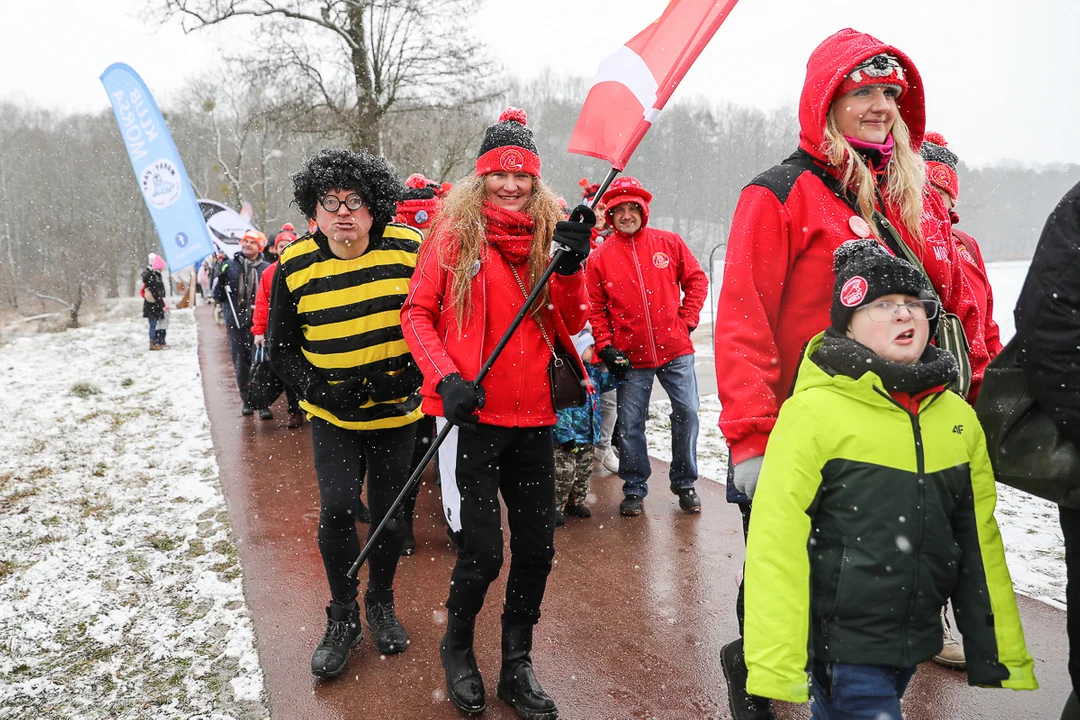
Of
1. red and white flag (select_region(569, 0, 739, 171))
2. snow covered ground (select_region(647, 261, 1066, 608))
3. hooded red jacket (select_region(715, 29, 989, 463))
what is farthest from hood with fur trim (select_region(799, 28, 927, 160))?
snow covered ground (select_region(647, 261, 1066, 608))

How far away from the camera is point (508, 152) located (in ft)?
9.32

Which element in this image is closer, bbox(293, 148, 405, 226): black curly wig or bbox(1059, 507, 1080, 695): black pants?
bbox(1059, 507, 1080, 695): black pants

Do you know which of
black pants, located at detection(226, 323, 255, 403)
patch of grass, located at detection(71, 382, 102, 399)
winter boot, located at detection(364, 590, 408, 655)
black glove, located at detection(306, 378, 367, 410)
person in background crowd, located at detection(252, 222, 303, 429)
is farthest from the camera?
patch of grass, located at detection(71, 382, 102, 399)

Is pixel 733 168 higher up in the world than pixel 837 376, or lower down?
higher up

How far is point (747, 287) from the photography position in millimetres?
2232

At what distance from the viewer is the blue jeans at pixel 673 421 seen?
201 inches

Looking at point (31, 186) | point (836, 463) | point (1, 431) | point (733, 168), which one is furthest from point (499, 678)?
point (31, 186)

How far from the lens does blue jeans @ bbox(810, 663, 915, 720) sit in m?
1.84

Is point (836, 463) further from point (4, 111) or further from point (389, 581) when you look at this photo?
point (4, 111)

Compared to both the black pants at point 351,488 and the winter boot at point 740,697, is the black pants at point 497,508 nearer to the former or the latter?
the black pants at point 351,488

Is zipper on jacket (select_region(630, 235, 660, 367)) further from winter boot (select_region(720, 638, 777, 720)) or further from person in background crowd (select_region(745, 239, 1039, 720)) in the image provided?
person in background crowd (select_region(745, 239, 1039, 720))

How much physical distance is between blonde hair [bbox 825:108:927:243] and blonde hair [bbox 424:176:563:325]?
107cm

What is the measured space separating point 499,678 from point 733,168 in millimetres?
54099

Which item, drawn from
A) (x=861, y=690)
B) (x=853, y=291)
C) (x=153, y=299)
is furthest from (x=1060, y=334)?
(x=153, y=299)
